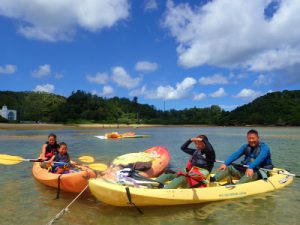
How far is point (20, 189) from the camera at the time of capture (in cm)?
902

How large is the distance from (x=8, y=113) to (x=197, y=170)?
78799 millimetres

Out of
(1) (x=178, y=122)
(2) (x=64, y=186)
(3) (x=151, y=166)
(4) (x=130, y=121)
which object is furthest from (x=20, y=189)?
(1) (x=178, y=122)

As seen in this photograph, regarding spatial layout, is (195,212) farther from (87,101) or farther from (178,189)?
(87,101)

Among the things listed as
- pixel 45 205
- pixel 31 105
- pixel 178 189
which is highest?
pixel 31 105

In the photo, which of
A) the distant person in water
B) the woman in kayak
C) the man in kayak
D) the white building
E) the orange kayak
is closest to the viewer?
the woman in kayak

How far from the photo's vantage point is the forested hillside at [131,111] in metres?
83.3

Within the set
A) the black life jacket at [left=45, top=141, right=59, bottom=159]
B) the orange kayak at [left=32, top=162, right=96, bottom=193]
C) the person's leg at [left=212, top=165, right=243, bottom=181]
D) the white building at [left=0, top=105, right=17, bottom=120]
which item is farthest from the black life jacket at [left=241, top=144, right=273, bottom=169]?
the white building at [left=0, top=105, right=17, bottom=120]

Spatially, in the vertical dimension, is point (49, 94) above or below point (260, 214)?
above

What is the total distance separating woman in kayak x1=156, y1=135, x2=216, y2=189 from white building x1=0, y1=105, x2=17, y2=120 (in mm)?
76292

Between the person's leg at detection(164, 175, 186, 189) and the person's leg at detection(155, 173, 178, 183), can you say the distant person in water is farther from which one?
the person's leg at detection(164, 175, 186, 189)

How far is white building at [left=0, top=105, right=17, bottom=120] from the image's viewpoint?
7544 centimetres

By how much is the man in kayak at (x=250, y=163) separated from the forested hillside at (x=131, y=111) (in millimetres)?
74475

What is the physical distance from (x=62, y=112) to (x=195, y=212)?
80.3 metres

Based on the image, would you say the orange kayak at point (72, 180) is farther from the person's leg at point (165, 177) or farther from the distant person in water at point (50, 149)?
the person's leg at point (165, 177)
